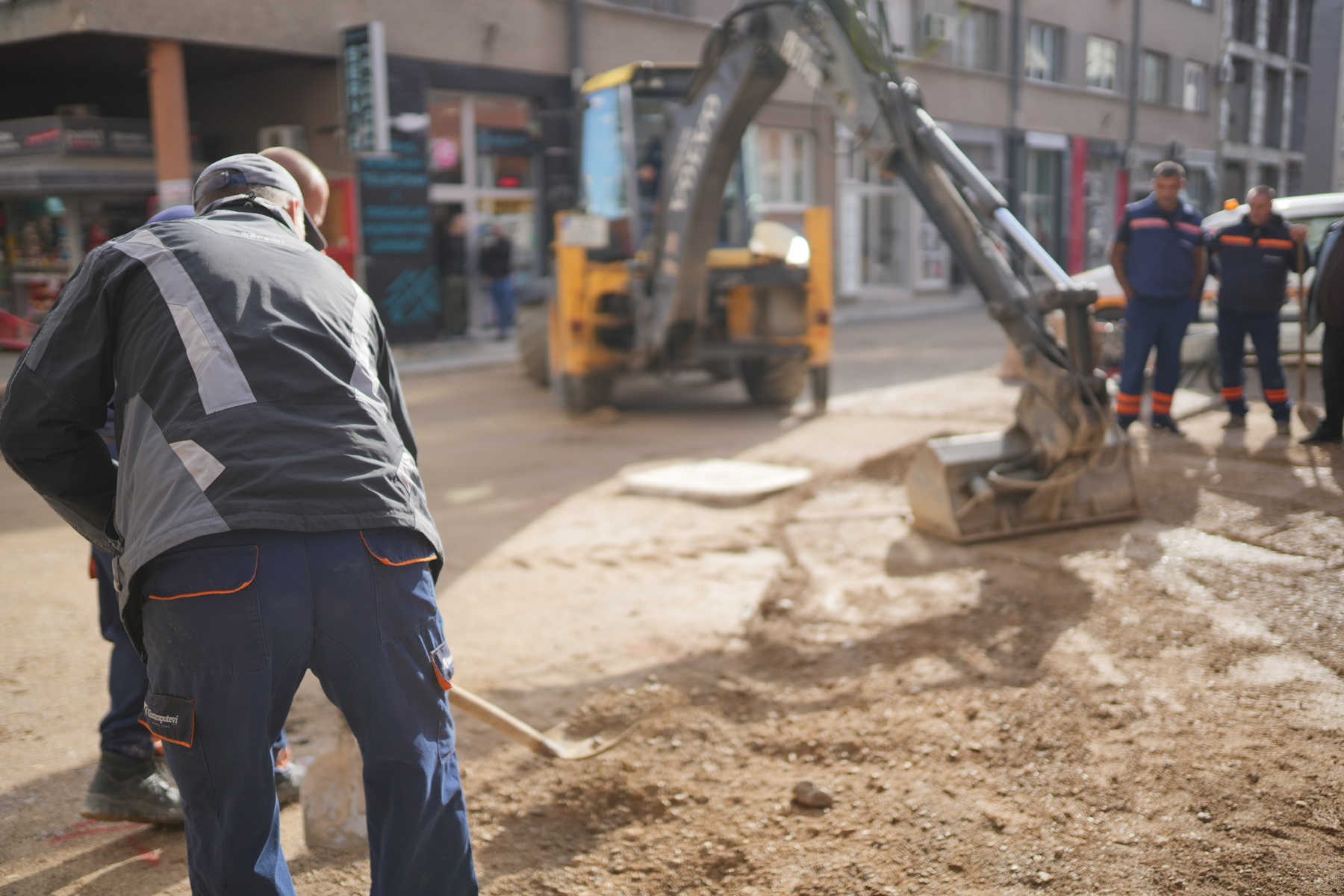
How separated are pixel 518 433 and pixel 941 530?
15.0ft

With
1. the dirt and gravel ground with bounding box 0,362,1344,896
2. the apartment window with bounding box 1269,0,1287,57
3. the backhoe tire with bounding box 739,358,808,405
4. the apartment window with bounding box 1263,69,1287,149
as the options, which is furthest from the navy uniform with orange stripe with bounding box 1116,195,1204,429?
the apartment window with bounding box 1263,69,1287,149

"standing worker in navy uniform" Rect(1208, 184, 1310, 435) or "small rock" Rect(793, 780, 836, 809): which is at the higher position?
"standing worker in navy uniform" Rect(1208, 184, 1310, 435)

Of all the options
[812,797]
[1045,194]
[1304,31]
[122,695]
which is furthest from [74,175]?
[1304,31]

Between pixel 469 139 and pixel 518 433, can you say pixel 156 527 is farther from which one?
pixel 469 139

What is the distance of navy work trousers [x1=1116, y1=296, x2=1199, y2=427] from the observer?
7.71 metres

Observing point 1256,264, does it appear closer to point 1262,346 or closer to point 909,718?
point 1262,346

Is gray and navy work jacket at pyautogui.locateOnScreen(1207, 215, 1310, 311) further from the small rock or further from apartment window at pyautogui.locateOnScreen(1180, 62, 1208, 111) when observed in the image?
apartment window at pyautogui.locateOnScreen(1180, 62, 1208, 111)

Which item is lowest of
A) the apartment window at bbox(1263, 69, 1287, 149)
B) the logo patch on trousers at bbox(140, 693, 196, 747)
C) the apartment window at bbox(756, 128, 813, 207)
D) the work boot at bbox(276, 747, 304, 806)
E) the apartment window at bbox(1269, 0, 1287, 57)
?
the work boot at bbox(276, 747, 304, 806)

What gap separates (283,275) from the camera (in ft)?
7.57

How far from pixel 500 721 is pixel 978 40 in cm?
2550

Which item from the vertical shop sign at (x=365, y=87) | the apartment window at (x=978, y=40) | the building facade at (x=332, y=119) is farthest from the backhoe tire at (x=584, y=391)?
the apartment window at (x=978, y=40)

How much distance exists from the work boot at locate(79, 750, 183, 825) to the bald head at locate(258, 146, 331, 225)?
1.69 meters

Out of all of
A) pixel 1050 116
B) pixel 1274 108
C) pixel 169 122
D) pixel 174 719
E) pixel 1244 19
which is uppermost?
pixel 1244 19

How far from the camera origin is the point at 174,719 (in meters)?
2.13
